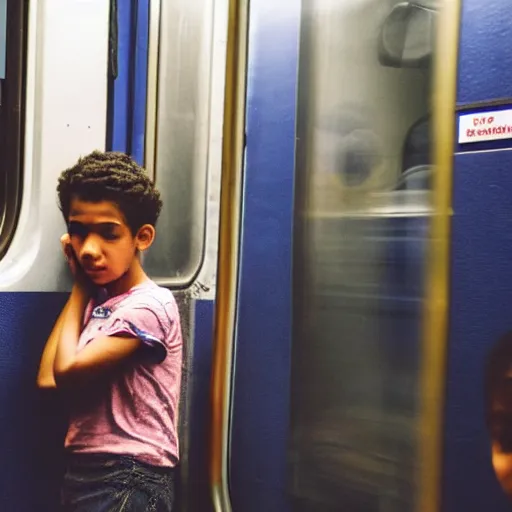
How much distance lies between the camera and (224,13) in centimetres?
202

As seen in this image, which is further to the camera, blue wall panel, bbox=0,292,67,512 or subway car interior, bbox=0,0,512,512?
blue wall panel, bbox=0,292,67,512

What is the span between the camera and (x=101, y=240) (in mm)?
1996

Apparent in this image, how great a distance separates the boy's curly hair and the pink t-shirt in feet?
0.61

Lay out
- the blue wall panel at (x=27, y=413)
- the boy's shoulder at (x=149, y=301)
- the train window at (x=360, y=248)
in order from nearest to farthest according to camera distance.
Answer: the train window at (x=360, y=248) < the blue wall panel at (x=27, y=413) < the boy's shoulder at (x=149, y=301)

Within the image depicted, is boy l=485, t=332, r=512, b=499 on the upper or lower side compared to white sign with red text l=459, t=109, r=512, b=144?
lower

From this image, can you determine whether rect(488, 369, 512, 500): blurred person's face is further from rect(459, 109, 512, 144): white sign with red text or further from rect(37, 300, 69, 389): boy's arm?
rect(37, 300, 69, 389): boy's arm

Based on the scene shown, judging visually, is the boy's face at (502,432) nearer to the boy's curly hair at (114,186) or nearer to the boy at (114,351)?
the boy at (114,351)

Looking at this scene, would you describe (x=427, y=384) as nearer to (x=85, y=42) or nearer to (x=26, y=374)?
(x=26, y=374)

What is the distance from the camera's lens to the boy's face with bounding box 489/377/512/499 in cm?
161

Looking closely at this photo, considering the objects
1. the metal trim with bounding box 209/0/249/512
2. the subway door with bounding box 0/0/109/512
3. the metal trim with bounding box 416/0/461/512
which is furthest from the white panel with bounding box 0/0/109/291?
the metal trim with bounding box 416/0/461/512

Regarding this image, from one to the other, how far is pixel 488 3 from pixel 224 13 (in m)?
0.68

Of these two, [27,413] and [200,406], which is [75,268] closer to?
[27,413]

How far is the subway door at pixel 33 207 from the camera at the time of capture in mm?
1901

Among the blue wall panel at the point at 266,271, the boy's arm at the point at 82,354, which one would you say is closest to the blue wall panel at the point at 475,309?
the blue wall panel at the point at 266,271
